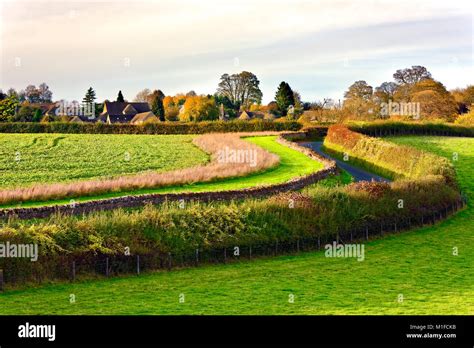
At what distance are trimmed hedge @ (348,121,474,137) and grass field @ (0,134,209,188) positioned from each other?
20.8m

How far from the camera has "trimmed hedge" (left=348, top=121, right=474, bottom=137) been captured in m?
80.8

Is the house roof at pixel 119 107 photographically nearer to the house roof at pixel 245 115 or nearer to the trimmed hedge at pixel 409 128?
the house roof at pixel 245 115

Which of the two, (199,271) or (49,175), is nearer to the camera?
(199,271)

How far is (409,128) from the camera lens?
276ft

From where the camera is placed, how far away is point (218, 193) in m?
34.3

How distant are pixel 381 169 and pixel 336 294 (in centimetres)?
3331

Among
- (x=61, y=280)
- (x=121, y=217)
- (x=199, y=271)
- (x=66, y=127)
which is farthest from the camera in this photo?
(x=66, y=127)

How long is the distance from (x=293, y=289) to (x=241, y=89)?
502ft

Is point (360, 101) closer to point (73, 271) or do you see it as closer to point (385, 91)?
point (385, 91)

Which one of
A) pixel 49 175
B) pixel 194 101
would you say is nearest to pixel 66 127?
pixel 194 101

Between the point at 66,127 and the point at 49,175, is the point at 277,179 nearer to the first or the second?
the point at 49,175

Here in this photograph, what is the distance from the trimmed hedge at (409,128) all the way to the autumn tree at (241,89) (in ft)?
283

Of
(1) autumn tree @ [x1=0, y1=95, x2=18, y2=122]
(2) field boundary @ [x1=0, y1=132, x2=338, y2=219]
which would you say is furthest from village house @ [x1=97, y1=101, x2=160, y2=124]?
(2) field boundary @ [x1=0, y1=132, x2=338, y2=219]

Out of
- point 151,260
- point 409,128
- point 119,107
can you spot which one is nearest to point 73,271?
point 151,260
